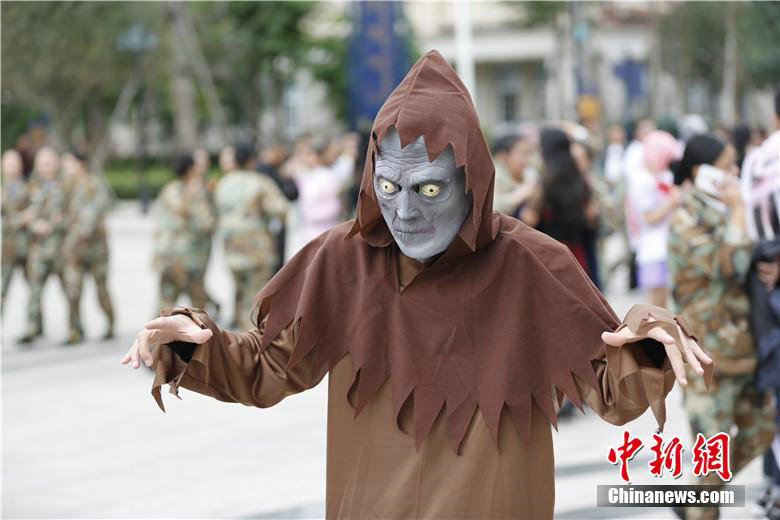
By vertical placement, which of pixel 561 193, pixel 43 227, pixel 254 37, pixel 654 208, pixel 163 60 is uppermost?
pixel 254 37

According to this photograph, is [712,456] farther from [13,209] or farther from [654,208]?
[13,209]

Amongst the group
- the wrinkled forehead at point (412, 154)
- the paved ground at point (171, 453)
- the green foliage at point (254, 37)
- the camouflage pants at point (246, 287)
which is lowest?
the paved ground at point (171, 453)

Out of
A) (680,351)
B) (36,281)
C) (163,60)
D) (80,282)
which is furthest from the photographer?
(163,60)

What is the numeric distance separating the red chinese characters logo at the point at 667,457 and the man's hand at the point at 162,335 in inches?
84.7

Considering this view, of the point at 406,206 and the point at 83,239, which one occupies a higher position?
the point at 406,206

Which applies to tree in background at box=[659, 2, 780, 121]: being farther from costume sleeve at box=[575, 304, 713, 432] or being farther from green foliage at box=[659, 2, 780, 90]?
costume sleeve at box=[575, 304, 713, 432]

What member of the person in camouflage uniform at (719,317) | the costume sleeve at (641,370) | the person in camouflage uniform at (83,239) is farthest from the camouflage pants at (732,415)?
the person in camouflage uniform at (83,239)

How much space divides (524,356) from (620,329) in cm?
26

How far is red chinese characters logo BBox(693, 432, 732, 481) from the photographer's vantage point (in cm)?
509

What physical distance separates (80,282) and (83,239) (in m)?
0.41

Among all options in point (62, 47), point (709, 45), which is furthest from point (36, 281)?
point (709, 45)

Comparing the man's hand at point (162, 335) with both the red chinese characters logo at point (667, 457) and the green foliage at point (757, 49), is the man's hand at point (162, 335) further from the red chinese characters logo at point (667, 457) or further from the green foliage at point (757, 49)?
the green foliage at point (757, 49)

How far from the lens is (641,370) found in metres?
2.77

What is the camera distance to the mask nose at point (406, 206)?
2.93 metres
